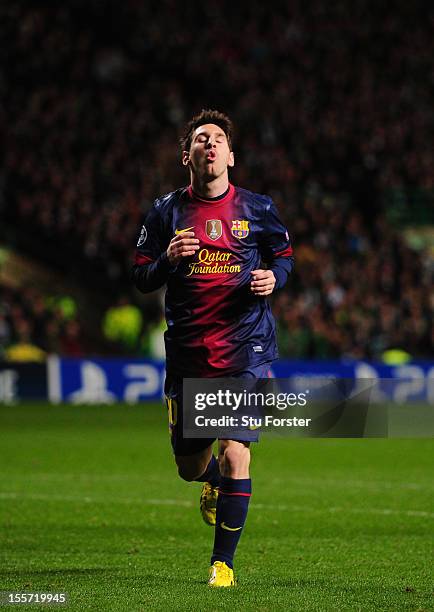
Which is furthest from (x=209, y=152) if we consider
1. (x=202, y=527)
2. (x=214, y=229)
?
(x=202, y=527)

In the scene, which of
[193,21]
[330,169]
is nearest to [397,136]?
[330,169]

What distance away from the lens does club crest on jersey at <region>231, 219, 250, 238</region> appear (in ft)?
22.2

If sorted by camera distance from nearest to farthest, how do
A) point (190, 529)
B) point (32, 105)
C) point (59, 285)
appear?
point (190, 529) → point (59, 285) → point (32, 105)

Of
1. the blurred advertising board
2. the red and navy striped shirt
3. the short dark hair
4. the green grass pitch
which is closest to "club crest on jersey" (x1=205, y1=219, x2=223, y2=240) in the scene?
the red and navy striped shirt

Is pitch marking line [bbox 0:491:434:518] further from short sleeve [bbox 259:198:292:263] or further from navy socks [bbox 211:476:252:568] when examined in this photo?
short sleeve [bbox 259:198:292:263]

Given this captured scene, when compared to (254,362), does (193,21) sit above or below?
above

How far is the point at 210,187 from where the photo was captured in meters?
6.78

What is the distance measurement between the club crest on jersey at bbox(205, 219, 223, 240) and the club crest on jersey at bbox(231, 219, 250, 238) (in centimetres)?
7

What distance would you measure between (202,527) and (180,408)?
2.91 m

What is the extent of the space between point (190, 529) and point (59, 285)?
58.0 ft

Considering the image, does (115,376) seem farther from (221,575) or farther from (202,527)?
(221,575)

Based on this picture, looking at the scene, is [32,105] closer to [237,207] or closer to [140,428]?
[140,428]

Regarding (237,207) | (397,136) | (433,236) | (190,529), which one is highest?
(397,136)

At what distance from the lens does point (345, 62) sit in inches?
1266
